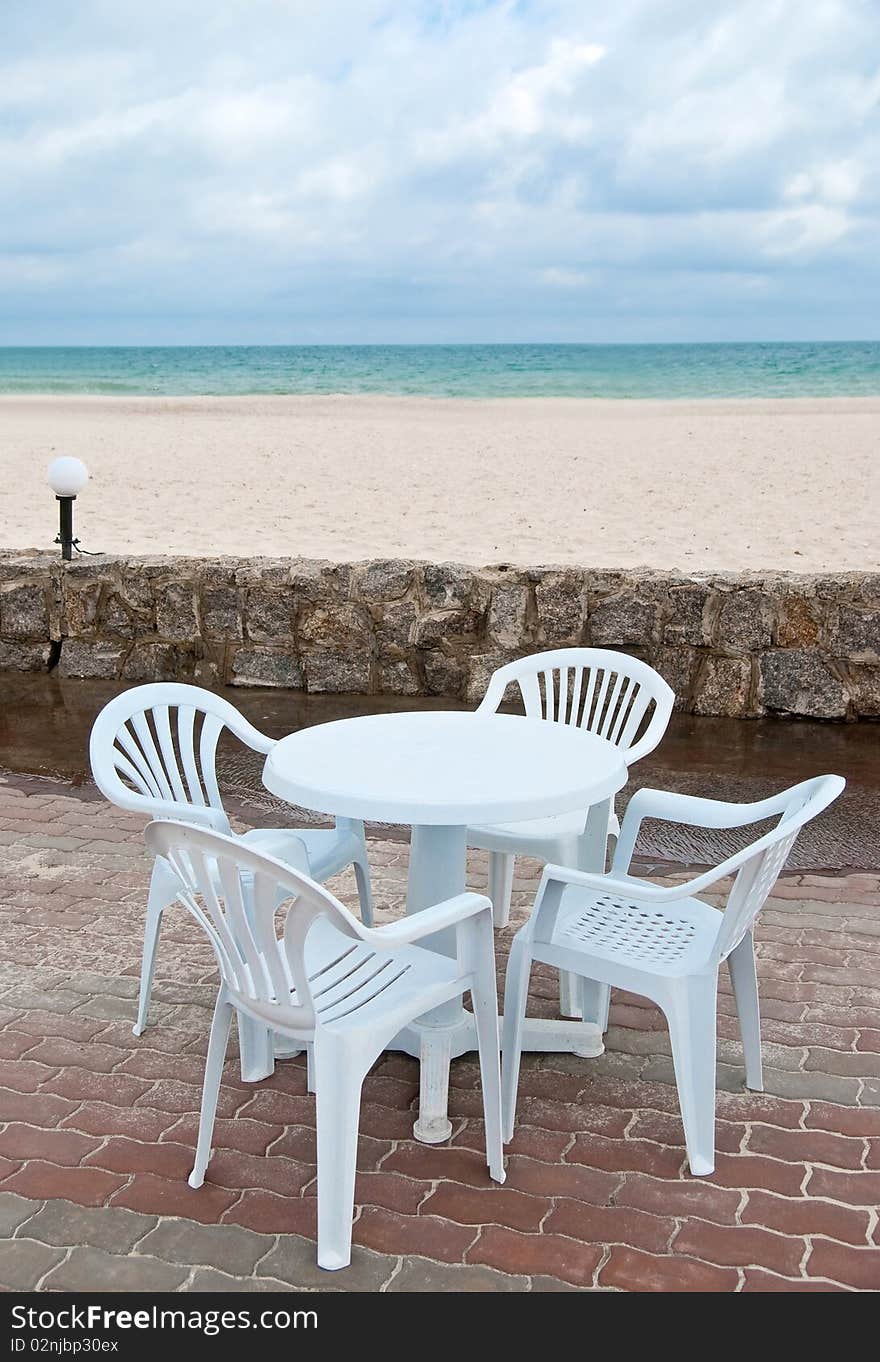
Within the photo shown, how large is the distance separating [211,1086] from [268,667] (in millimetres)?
4651

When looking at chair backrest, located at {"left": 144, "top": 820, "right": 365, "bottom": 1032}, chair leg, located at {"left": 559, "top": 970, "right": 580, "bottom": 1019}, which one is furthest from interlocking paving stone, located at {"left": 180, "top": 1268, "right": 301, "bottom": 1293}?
chair leg, located at {"left": 559, "top": 970, "right": 580, "bottom": 1019}

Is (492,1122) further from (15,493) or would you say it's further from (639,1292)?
(15,493)

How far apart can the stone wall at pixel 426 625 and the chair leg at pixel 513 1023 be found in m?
4.01

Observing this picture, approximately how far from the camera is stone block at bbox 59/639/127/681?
7.33m

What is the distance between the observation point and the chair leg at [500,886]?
393 centimetres

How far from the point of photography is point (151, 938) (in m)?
3.28

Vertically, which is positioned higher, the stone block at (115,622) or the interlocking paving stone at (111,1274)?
the stone block at (115,622)

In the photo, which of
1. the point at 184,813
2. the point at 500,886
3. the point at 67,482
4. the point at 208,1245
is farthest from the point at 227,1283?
the point at 67,482

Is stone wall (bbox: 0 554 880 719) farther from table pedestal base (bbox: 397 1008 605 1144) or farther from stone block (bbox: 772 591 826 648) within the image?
table pedestal base (bbox: 397 1008 605 1144)

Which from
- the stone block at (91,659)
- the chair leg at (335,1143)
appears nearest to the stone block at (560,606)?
the stone block at (91,659)

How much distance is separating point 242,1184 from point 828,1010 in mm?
1728

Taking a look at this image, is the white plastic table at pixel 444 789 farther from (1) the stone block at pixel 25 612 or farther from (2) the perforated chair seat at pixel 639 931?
(1) the stone block at pixel 25 612

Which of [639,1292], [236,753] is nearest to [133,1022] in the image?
[639,1292]

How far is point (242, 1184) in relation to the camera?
8.63 feet
